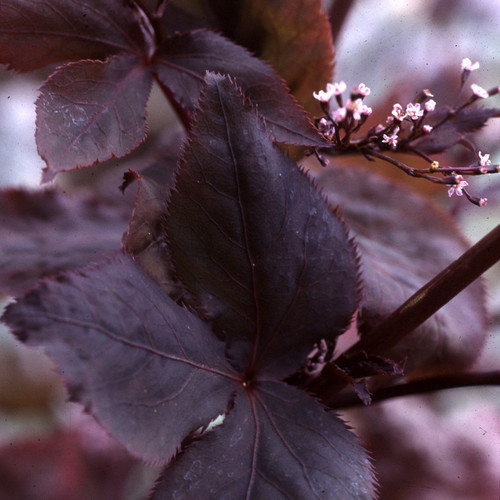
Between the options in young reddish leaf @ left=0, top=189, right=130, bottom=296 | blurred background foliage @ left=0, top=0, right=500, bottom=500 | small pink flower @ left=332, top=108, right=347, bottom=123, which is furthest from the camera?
blurred background foliage @ left=0, top=0, right=500, bottom=500

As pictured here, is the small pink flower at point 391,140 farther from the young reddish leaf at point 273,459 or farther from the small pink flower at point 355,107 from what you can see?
the young reddish leaf at point 273,459

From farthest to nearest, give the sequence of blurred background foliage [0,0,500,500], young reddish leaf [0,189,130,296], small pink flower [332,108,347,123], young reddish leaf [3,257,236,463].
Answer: blurred background foliage [0,0,500,500]
young reddish leaf [0,189,130,296]
small pink flower [332,108,347,123]
young reddish leaf [3,257,236,463]

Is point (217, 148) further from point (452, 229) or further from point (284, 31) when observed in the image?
point (452, 229)

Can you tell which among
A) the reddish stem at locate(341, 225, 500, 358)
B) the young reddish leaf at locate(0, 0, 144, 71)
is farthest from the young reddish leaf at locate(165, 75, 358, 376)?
the young reddish leaf at locate(0, 0, 144, 71)

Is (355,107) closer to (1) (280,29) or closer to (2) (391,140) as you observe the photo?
(2) (391,140)

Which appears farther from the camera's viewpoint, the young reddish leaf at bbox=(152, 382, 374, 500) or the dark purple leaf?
the dark purple leaf

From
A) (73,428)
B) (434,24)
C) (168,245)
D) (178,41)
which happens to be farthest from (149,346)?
(434,24)

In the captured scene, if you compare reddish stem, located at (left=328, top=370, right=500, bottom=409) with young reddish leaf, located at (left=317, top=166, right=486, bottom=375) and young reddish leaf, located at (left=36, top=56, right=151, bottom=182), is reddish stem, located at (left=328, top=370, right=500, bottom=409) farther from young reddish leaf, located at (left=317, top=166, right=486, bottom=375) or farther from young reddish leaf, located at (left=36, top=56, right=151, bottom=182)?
young reddish leaf, located at (left=36, top=56, right=151, bottom=182)
